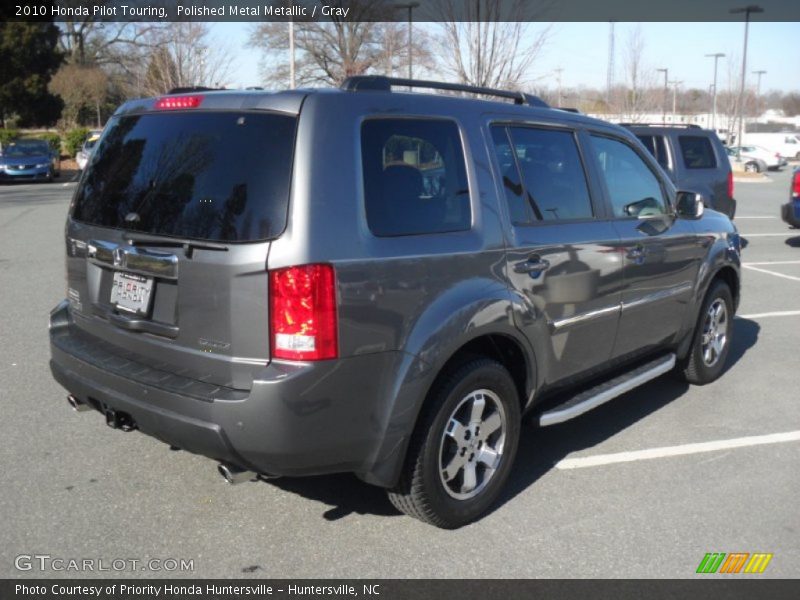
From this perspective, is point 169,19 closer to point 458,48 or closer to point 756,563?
point 458,48

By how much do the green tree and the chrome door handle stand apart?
142 ft

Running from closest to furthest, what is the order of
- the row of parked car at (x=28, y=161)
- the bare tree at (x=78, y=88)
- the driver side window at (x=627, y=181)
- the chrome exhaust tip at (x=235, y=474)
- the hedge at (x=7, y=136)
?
the chrome exhaust tip at (x=235, y=474) → the driver side window at (x=627, y=181) → the row of parked car at (x=28, y=161) → the hedge at (x=7, y=136) → the bare tree at (x=78, y=88)

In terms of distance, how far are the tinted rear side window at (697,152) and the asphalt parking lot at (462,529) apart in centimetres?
632

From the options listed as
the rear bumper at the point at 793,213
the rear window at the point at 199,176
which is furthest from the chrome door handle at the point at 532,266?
the rear bumper at the point at 793,213

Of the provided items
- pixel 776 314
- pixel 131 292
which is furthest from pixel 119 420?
pixel 776 314

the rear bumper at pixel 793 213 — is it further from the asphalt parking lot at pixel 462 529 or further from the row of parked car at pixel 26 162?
the row of parked car at pixel 26 162

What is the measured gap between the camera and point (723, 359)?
238 inches

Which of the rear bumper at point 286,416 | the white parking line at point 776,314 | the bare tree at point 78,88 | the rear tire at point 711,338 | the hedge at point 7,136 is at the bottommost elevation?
the white parking line at point 776,314

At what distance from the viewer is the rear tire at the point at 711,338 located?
568 cm

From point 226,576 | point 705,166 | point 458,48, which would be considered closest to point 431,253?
point 226,576

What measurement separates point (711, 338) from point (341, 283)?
386 centimetres

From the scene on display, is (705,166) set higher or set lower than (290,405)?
higher
